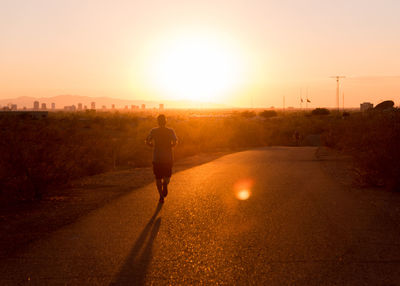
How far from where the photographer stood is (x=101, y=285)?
5492 millimetres

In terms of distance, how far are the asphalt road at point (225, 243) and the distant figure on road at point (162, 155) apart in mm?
469

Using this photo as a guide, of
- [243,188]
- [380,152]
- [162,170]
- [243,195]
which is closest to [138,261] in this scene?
[162,170]

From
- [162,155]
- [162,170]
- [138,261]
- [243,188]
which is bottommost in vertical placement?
[243,188]

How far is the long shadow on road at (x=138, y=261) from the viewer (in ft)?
18.5

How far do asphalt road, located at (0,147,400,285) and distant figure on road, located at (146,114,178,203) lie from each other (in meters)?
0.47

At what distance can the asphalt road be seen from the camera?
5.81 metres

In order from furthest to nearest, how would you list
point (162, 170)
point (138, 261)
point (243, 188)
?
point (243, 188)
point (162, 170)
point (138, 261)

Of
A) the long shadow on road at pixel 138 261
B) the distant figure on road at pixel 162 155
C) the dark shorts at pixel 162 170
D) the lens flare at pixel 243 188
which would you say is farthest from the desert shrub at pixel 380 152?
the long shadow on road at pixel 138 261

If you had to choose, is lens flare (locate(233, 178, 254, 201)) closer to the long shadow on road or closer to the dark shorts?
the dark shorts

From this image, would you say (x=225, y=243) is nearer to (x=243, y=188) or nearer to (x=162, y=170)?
(x=162, y=170)

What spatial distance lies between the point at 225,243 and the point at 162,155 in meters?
4.14

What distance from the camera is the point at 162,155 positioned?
1102 centimetres

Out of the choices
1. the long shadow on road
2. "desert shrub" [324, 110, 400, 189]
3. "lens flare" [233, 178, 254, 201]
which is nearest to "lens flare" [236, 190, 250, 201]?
"lens flare" [233, 178, 254, 201]

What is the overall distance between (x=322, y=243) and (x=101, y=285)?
361 cm
